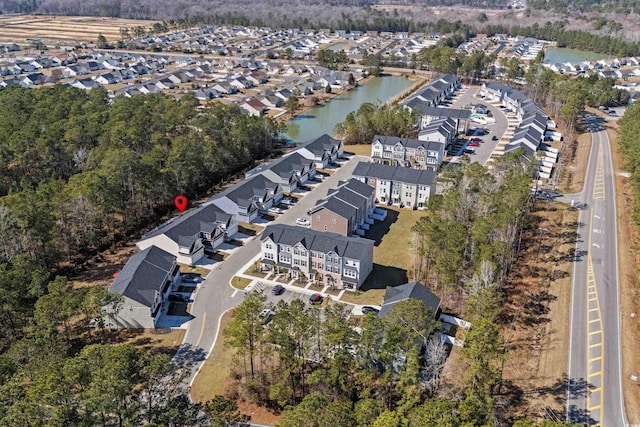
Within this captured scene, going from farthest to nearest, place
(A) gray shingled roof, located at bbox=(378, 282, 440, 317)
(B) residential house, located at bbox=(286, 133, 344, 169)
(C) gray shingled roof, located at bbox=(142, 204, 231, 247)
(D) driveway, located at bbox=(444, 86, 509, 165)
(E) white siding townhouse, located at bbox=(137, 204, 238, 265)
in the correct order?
(D) driveway, located at bbox=(444, 86, 509, 165) → (B) residential house, located at bbox=(286, 133, 344, 169) → (C) gray shingled roof, located at bbox=(142, 204, 231, 247) → (E) white siding townhouse, located at bbox=(137, 204, 238, 265) → (A) gray shingled roof, located at bbox=(378, 282, 440, 317)

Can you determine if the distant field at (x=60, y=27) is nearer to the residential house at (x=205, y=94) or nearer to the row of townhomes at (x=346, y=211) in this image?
the residential house at (x=205, y=94)

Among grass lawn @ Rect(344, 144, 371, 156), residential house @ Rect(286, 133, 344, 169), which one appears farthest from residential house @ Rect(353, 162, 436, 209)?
grass lawn @ Rect(344, 144, 371, 156)

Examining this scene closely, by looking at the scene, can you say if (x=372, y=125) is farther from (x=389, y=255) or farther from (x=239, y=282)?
(x=239, y=282)

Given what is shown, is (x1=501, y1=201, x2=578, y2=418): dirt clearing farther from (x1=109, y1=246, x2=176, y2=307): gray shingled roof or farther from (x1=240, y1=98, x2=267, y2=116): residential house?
(x1=240, y1=98, x2=267, y2=116): residential house

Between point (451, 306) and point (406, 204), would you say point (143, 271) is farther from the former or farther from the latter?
point (406, 204)

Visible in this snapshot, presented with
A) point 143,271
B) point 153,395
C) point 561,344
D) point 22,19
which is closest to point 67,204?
point 143,271

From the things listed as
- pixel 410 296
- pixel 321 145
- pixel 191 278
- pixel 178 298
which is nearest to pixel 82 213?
pixel 191 278
